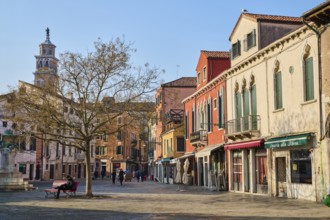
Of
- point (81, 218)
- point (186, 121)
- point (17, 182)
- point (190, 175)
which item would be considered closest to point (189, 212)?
point (81, 218)

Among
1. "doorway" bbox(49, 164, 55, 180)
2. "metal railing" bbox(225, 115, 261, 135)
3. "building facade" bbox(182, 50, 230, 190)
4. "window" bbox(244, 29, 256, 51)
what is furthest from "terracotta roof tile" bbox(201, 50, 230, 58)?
"doorway" bbox(49, 164, 55, 180)

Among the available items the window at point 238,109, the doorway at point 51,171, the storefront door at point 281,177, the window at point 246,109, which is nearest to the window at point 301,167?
the storefront door at point 281,177

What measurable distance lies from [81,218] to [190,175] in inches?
1005

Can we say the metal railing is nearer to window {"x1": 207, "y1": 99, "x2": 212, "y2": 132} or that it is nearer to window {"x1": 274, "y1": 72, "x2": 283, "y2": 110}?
window {"x1": 274, "y1": 72, "x2": 283, "y2": 110}

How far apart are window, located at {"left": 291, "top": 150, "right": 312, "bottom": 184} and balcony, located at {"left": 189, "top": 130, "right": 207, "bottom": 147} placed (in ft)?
43.1

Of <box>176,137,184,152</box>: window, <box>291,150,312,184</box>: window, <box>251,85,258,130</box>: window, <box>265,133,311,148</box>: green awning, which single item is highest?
<box>251,85,258,130</box>: window

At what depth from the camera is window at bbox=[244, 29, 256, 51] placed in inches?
1006

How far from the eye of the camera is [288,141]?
2028 cm

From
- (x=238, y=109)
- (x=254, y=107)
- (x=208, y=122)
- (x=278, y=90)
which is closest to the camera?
(x=278, y=90)

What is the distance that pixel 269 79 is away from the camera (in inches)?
918

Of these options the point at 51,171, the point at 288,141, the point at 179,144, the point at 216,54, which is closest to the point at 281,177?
the point at 288,141

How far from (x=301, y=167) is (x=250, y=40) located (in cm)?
857

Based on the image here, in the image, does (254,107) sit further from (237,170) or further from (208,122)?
(208,122)

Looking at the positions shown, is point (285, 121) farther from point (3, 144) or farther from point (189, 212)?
point (3, 144)
